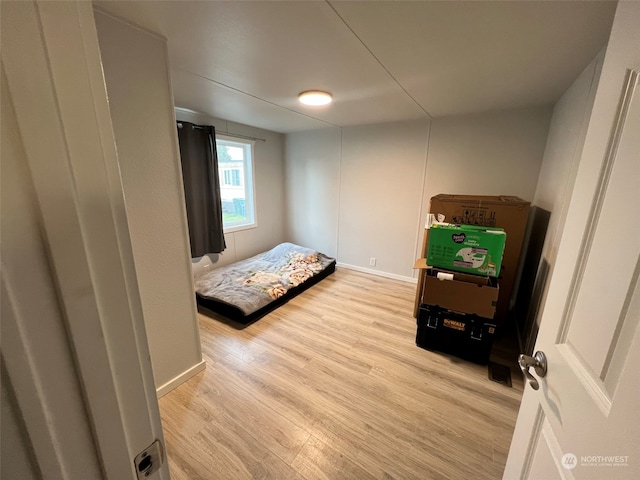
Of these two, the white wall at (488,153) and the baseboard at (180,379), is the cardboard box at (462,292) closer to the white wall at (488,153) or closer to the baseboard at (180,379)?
the white wall at (488,153)

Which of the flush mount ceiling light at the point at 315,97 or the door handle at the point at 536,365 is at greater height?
the flush mount ceiling light at the point at 315,97

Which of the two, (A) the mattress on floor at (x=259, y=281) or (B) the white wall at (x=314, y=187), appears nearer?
(A) the mattress on floor at (x=259, y=281)

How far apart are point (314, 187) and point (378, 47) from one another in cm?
279

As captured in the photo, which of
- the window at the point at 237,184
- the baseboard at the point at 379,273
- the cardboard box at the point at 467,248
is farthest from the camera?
the window at the point at 237,184

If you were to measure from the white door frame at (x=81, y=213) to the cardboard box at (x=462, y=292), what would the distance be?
6.96ft

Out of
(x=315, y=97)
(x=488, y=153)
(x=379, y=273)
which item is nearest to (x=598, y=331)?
(x=315, y=97)

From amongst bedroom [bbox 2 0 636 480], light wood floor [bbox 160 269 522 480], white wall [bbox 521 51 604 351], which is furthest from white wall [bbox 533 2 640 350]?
bedroom [bbox 2 0 636 480]

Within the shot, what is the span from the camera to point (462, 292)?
6.72ft

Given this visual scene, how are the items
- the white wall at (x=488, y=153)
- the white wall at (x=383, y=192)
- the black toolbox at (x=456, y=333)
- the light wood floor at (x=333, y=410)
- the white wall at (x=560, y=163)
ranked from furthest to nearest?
the white wall at (x=383, y=192), the white wall at (x=488, y=153), the black toolbox at (x=456, y=333), the white wall at (x=560, y=163), the light wood floor at (x=333, y=410)

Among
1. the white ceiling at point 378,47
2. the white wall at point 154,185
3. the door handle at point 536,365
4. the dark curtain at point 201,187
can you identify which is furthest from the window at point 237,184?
the door handle at point 536,365

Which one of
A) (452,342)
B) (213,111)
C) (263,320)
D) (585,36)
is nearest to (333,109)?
(213,111)

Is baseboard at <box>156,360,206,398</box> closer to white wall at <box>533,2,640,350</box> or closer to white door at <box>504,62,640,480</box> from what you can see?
white door at <box>504,62,640,480</box>

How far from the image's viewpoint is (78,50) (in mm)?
333

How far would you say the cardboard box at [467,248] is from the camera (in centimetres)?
192
